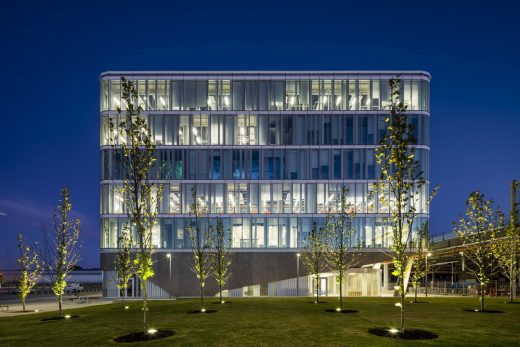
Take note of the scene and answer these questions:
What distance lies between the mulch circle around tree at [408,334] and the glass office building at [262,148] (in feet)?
137

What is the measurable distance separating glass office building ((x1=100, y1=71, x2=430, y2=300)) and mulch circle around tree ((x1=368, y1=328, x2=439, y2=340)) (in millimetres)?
41862

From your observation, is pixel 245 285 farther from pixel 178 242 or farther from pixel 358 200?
pixel 358 200

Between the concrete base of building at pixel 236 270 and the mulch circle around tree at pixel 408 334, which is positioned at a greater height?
the mulch circle around tree at pixel 408 334

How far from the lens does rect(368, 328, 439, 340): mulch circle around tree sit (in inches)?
810

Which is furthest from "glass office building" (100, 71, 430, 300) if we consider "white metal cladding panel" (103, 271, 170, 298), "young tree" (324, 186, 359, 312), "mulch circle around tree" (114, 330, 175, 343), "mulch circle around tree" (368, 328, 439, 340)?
"mulch circle around tree" (114, 330, 175, 343)

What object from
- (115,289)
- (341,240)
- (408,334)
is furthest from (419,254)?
(115,289)

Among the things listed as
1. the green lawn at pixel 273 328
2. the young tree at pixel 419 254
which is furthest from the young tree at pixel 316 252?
the young tree at pixel 419 254

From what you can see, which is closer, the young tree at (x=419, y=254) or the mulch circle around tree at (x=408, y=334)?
the mulch circle around tree at (x=408, y=334)

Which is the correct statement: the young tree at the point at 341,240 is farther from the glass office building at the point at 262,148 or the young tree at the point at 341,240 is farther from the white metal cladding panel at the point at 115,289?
the white metal cladding panel at the point at 115,289

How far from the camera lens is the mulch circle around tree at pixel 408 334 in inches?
810

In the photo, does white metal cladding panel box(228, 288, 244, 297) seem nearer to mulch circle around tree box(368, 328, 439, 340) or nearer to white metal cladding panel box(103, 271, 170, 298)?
white metal cladding panel box(103, 271, 170, 298)

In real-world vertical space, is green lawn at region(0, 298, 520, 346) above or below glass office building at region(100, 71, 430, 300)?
below

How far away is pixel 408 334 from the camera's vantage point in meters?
21.2

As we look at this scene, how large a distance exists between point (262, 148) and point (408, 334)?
45.9 metres
